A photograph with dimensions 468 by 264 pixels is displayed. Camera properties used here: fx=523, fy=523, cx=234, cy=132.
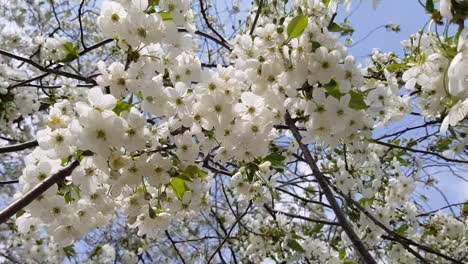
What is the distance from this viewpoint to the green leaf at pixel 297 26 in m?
1.53

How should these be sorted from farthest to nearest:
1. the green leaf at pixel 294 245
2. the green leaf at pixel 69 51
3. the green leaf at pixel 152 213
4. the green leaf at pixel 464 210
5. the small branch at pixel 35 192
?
the green leaf at pixel 464 210, the green leaf at pixel 294 245, the green leaf at pixel 69 51, the green leaf at pixel 152 213, the small branch at pixel 35 192

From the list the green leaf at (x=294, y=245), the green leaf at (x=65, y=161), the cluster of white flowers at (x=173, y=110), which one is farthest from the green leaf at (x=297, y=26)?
the green leaf at (x=294, y=245)

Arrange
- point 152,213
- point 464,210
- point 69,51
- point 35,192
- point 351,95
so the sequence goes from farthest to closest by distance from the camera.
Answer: point 464,210
point 69,51
point 152,213
point 351,95
point 35,192

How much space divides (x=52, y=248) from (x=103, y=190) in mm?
3434

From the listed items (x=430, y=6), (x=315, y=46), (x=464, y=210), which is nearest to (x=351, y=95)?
(x=315, y=46)

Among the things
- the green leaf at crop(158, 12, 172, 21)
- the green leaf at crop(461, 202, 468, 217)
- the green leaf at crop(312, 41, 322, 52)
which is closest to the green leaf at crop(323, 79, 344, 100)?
the green leaf at crop(312, 41, 322, 52)

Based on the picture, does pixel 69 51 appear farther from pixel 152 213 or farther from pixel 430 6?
pixel 430 6

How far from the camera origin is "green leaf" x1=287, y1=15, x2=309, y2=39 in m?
1.53

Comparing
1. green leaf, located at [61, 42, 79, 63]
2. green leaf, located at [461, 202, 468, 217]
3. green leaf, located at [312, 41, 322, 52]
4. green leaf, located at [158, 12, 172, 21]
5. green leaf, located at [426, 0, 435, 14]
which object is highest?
green leaf, located at [461, 202, 468, 217]

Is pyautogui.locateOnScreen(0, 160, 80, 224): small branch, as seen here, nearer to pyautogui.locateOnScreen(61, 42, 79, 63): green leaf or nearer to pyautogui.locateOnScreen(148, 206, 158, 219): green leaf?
pyautogui.locateOnScreen(148, 206, 158, 219): green leaf

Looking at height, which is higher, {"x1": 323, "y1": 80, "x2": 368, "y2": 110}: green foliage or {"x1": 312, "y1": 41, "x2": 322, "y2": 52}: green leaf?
{"x1": 312, "y1": 41, "x2": 322, "y2": 52}: green leaf

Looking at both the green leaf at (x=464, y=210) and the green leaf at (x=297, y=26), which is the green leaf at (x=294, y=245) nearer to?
the green leaf at (x=464, y=210)

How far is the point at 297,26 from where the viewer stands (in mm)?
1533

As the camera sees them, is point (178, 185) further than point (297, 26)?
Yes
